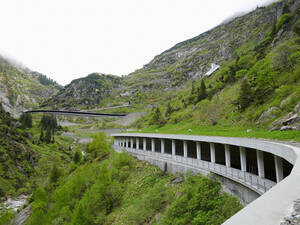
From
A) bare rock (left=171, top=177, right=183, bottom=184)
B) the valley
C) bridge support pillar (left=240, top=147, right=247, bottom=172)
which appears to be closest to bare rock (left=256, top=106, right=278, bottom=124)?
the valley

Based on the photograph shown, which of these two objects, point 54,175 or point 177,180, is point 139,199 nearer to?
point 177,180

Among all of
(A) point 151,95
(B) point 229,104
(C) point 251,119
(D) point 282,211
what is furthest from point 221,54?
(D) point 282,211

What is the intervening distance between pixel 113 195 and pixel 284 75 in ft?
86.8

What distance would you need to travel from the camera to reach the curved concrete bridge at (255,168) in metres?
2.46

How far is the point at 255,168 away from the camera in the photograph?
1686 cm

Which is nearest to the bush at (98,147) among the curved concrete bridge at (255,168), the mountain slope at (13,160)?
the curved concrete bridge at (255,168)

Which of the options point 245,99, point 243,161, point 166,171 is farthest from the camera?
point 245,99

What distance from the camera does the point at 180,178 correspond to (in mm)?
17672

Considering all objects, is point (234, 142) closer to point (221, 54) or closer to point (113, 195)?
point (113, 195)

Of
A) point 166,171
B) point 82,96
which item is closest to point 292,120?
point 166,171

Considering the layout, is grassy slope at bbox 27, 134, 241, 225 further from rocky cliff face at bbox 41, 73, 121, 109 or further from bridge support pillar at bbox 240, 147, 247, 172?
rocky cliff face at bbox 41, 73, 121, 109

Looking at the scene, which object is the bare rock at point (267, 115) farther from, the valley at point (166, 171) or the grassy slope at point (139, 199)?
the grassy slope at point (139, 199)

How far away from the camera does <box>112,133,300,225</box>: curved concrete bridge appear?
2457 mm

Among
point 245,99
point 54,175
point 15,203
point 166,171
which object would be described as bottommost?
point 15,203
